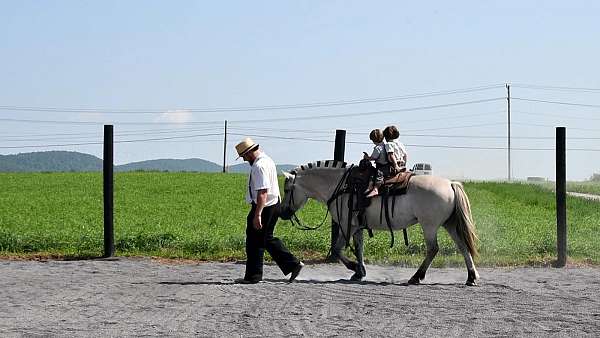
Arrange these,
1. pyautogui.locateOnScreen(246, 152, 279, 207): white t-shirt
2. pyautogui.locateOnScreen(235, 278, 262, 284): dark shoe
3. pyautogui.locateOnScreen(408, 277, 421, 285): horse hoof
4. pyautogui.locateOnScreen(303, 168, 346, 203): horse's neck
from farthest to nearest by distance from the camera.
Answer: pyautogui.locateOnScreen(303, 168, 346, 203): horse's neck → pyautogui.locateOnScreen(408, 277, 421, 285): horse hoof → pyautogui.locateOnScreen(235, 278, 262, 284): dark shoe → pyautogui.locateOnScreen(246, 152, 279, 207): white t-shirt

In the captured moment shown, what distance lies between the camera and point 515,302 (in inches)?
430

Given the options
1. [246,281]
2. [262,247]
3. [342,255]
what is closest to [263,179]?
[262,247]

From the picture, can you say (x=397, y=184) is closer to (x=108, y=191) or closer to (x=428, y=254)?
(x=428, y=254)

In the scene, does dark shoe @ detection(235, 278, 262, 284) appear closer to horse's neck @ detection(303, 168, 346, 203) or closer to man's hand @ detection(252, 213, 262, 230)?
man's hand @ detection(252, 213, 262, 230)

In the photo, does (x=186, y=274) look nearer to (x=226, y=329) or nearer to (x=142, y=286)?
(x=142, y=286)

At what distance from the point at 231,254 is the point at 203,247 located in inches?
27.7

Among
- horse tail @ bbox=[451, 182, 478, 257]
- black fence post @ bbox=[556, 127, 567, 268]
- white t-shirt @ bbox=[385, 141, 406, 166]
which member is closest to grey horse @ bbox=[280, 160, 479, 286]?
horse tail @ bbox=[451, 182, 478, 257]

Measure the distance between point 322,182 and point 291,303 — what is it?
343cm

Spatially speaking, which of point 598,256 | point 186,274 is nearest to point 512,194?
point 598,256

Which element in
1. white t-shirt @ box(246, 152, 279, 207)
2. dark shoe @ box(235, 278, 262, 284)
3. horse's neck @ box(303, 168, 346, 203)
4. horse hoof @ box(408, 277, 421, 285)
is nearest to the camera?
white t-shirt @ box(246, 152, 279, 207)

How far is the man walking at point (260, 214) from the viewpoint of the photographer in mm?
12570

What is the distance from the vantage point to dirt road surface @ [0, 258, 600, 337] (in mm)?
9062

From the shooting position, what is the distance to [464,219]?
13.0 m

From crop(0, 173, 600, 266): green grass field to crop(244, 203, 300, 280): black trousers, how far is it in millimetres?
3188
